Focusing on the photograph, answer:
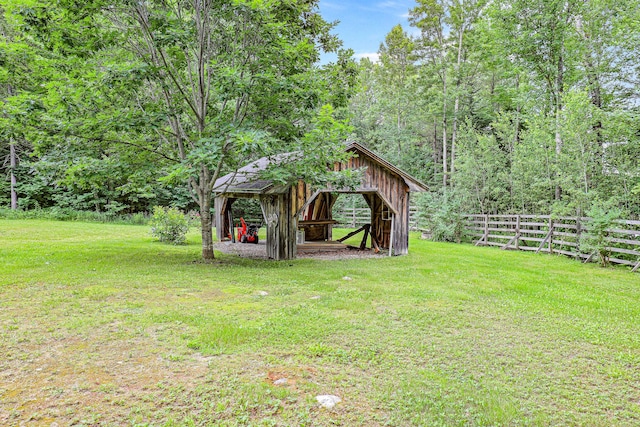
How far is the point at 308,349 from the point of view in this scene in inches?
150

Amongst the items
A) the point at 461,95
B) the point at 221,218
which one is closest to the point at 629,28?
the point at 461,95

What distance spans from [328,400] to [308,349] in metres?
0.97

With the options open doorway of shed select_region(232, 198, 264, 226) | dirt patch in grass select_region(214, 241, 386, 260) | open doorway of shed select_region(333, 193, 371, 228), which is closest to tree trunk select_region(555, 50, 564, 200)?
dirt patch in grass select_region(214, 241, 386, 260)

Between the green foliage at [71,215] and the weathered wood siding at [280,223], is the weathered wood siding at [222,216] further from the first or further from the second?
the green foliage at [71,215]

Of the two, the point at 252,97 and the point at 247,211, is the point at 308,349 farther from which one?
the point at 247,211

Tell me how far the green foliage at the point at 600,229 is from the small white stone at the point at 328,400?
33.1 feet

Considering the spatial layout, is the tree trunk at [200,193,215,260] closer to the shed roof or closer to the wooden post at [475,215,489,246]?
the shed roof

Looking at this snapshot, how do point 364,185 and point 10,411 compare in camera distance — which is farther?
point 364,185

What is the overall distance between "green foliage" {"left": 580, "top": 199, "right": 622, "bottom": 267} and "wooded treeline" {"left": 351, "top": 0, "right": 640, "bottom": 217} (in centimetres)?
35

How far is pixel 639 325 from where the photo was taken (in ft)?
16.6

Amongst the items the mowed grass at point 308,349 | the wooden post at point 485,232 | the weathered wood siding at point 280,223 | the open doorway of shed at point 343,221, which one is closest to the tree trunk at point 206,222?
the weathered wood siding at point 280,223

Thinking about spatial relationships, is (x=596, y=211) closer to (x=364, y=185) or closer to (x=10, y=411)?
(x=364, y=185)

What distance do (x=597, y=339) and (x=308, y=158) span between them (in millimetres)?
5573

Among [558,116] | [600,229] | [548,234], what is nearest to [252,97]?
[600,229]
